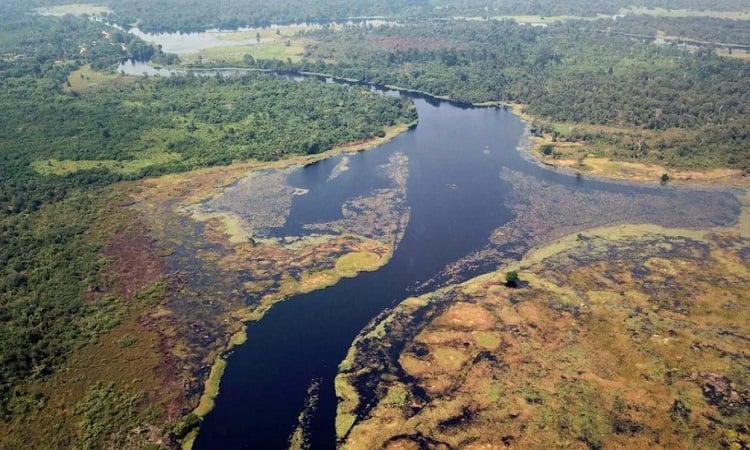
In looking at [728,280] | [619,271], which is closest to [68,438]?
[619,271]

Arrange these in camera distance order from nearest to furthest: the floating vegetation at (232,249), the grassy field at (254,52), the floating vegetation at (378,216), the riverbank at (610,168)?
1. the floating vegetation at (232,249)
2. the floating vegetation at (378,216)
3. the riverbank at (610,168)
4. the grassy field at (254,52)

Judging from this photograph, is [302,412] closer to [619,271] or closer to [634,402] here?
[634,402]

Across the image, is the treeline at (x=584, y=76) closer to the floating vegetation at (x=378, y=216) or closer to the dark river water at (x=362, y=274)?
the dark river water at (x=362, y=274)

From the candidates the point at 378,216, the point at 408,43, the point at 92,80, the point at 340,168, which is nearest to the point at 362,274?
the point at 378,216

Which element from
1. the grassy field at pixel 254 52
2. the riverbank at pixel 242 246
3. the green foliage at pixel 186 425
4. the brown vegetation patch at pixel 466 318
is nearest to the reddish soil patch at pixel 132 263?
the riverbank at pixel 242 246

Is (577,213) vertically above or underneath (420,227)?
above

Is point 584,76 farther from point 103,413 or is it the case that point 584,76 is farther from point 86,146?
point 103,413
